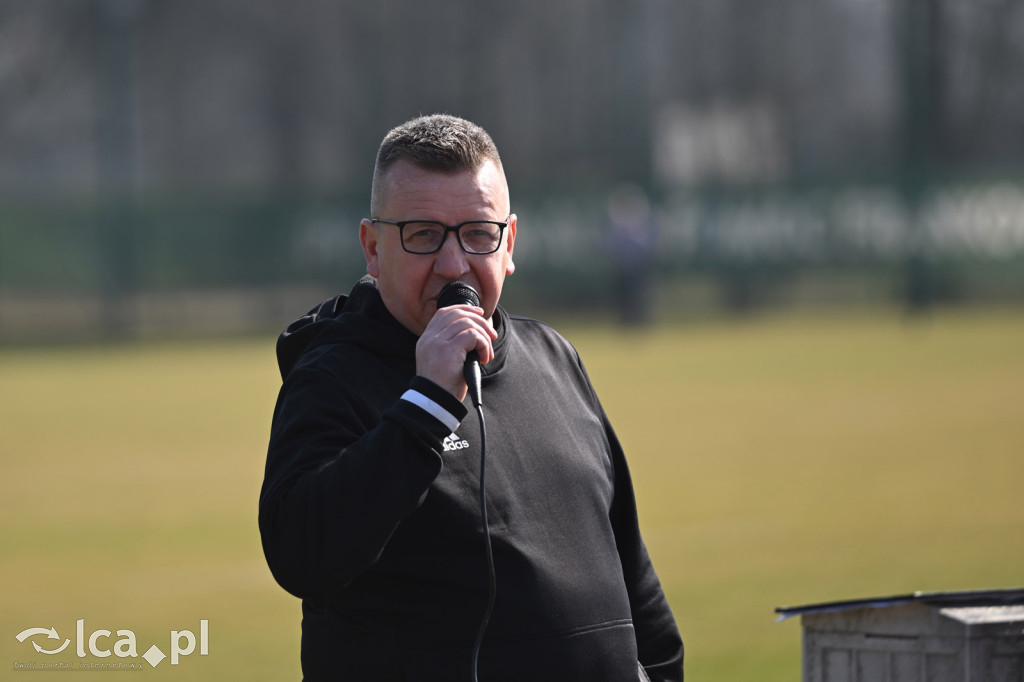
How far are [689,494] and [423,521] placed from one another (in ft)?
26.2

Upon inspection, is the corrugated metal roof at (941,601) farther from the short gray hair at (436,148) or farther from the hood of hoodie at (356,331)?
the short gray hair at (436,148)

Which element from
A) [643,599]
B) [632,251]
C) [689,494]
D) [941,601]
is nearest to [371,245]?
[643,599]

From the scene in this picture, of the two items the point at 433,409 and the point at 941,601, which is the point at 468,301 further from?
the point at 941,601

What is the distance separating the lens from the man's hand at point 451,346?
293 centimetres

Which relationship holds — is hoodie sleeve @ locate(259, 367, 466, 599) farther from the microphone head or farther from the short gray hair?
the short gray hair

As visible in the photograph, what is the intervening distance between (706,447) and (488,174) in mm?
10151

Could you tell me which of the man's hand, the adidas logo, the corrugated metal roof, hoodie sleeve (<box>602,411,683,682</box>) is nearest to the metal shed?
the corrugated metal roof

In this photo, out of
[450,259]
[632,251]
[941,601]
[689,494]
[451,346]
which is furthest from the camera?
[632,251]

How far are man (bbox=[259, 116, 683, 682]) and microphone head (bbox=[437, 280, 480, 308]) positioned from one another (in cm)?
4

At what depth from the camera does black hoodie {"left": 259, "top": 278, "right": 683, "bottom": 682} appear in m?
2.86

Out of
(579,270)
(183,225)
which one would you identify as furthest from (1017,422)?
(183,225)

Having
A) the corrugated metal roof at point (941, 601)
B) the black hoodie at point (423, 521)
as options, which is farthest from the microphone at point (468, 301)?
the corrugated metal roof at point (941, 601)

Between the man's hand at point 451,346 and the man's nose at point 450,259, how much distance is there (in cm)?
17

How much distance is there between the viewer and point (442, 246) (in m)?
3.20
